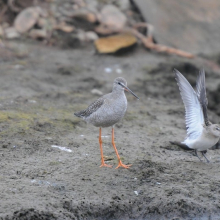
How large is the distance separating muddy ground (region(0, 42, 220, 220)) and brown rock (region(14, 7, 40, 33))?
1.43 m

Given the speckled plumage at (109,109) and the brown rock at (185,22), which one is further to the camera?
the brown rock at (185,22)

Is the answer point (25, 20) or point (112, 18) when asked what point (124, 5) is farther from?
point (25, 20)

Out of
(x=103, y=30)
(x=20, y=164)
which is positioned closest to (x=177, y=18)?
(x=103, y=30)

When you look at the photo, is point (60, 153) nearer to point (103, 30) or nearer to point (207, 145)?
point (207, 145)

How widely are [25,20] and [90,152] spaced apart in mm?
6599

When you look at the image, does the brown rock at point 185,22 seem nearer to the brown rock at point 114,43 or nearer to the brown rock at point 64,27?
the brown rock at point 114,43

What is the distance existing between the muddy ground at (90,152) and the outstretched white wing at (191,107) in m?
0.45

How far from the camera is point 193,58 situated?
12234 millimetres

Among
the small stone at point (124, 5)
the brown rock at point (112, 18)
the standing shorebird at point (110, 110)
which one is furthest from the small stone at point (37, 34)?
the standing shorebird at point (110, 110)

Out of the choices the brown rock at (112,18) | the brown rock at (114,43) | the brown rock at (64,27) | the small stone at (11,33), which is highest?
the brown rock at (112,18)

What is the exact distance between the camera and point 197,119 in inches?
276

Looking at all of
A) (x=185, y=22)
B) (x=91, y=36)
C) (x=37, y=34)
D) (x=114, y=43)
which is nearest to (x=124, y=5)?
(x=91, y=36)

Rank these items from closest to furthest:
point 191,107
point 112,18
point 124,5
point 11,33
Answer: point 191,107
point 11,33
point 112,18
point 124,5

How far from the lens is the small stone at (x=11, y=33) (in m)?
12.4
